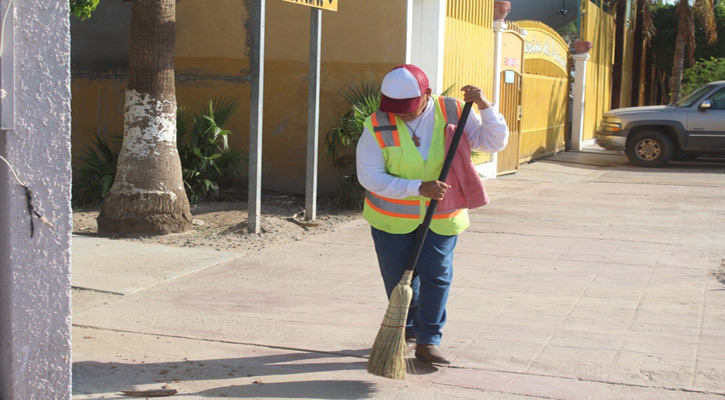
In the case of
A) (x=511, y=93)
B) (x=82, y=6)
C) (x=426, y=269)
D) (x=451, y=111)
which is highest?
(x=82, y=6)

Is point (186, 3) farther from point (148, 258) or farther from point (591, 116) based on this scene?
point (591, 116)

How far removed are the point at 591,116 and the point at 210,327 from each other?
18550mm

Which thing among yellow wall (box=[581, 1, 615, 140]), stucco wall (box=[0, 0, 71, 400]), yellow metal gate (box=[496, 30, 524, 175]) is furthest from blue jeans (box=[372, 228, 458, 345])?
yellow wall (box=[581, 1, 615, 140])

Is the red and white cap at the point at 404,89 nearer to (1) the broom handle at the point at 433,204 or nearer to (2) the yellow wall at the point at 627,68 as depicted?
(1) the broom handle at the point at 433,204

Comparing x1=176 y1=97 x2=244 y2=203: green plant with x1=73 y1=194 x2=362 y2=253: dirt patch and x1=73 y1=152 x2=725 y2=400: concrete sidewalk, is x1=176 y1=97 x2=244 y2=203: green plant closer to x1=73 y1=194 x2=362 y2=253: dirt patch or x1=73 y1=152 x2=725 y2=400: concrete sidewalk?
x1=73 y1=194 x2=362 y2=253: dirt patch

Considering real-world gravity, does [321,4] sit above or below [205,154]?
above

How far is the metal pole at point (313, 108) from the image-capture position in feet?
30.8

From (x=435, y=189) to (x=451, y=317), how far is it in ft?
5.72

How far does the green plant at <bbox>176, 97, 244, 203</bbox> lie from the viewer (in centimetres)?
1066

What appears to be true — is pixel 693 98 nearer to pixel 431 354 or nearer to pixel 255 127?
pixel 255 127

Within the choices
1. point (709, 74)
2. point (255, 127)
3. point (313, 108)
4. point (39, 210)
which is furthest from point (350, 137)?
point (709, 74)

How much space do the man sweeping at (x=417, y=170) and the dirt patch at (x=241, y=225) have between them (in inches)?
144

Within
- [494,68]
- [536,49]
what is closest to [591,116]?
[536,49]

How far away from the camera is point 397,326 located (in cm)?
447
